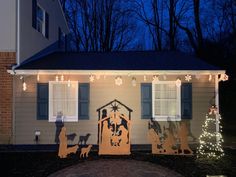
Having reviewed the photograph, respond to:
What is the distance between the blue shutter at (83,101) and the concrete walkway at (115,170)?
2.70 meters

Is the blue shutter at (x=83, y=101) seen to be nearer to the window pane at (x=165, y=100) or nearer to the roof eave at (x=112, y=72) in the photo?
the roof eave at (x=112, y=72)

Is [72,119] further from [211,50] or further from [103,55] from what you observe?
[211,50]

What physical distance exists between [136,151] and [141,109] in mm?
1600

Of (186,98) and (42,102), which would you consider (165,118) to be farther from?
(42,102)

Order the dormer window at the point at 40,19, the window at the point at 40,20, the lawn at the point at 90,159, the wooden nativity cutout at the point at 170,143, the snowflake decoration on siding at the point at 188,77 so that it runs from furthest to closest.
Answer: the window at the point at 40,20 → the dormer window at the point at 40,19 → the snowflake decoration on siding at the point at 188,77 → the wooden nativity cutout at the point at 170,143 → the lawn at the point at 90,159

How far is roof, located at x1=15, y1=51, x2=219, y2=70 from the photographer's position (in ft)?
37.4

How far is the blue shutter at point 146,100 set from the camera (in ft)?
37.4

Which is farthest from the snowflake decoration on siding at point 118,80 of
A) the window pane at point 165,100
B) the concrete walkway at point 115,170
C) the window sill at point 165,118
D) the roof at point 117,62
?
the concrete walkway at point 115,170

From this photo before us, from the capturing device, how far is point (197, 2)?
2756cm

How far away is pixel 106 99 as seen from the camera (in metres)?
11.4

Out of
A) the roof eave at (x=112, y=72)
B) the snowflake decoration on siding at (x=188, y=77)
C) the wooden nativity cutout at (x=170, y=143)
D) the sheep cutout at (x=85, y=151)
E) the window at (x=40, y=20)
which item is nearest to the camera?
the sheep cutout at (x=85, y=151)

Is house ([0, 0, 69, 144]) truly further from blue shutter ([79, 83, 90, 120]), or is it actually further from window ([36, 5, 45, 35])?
blue shutter ([79, 83, 90, 120])

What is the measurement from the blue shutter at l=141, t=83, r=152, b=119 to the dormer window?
5.22m

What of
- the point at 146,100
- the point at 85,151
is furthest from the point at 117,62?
the point at 85,151
